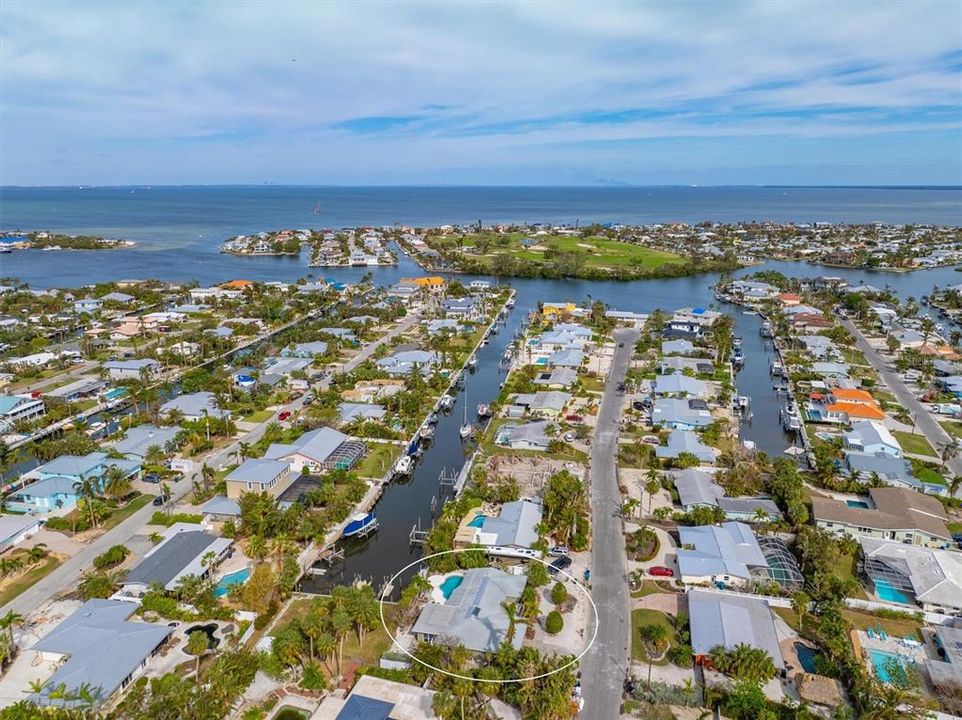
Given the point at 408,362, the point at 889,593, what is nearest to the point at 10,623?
the point at 889,593

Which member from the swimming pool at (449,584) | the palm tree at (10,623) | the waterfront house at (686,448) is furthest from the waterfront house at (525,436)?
the palm tree at (10,623)

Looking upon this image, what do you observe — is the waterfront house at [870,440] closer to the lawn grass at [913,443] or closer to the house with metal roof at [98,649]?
the lawn grass at [913,443]

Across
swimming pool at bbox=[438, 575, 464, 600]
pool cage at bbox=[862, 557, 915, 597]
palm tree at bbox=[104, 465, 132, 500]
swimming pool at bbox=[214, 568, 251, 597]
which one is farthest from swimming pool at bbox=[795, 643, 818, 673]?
palm tree at bbox=[104, 465, 132, 500]

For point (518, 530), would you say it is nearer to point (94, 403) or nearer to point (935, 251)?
point (94, 403)

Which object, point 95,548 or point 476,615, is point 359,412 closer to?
point 95,548

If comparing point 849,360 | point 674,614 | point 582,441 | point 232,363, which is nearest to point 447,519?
point 674,614

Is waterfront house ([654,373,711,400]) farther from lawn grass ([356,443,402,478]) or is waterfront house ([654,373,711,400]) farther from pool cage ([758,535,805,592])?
lawn grass ([356,443,402,478])
